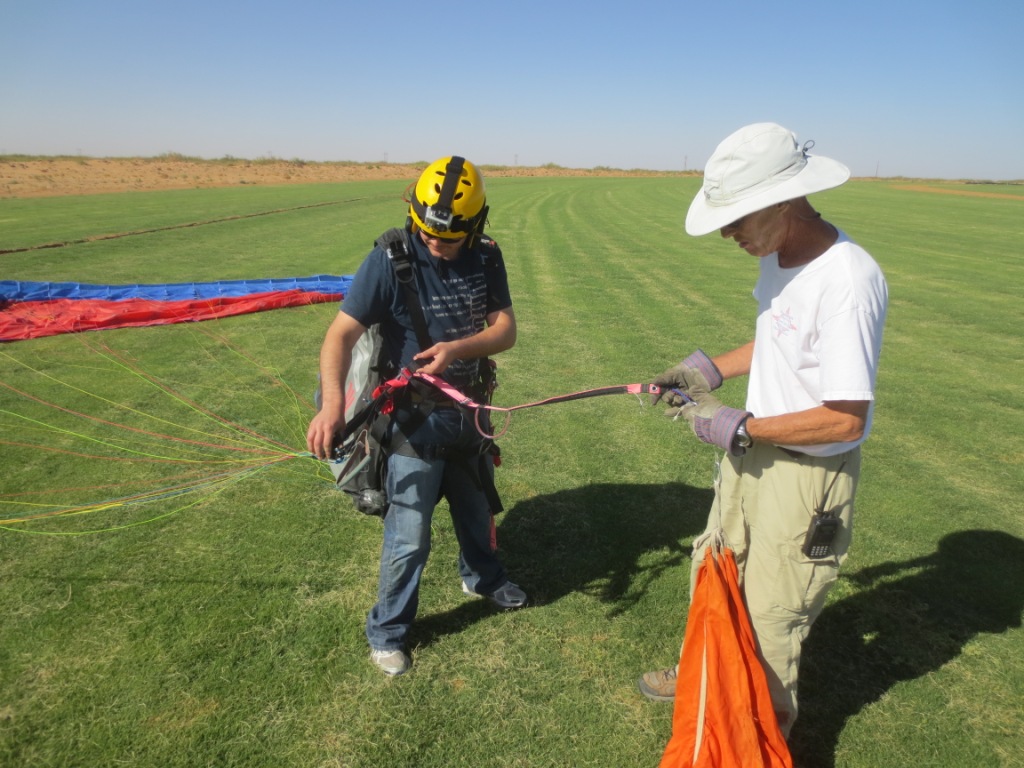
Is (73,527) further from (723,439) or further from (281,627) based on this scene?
(723,439)

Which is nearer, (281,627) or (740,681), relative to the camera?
(740,681)

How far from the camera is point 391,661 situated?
3.29m

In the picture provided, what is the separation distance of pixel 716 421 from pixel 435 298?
4.56ft

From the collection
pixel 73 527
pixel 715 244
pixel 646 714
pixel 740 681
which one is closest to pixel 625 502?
pixel 646 714

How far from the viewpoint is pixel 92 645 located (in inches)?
133

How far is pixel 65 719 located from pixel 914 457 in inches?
255

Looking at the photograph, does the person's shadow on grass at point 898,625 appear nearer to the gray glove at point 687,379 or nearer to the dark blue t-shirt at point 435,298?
the gray glove at point 687,379

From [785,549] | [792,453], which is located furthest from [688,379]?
[785,549]

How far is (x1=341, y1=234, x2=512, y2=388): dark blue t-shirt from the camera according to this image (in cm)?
292

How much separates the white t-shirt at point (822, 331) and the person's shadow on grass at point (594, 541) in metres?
1.93

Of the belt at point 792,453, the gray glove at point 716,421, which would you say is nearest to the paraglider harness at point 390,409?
the gray glove at point 716,421

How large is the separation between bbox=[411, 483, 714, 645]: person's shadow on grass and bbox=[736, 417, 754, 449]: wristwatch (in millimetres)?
1770

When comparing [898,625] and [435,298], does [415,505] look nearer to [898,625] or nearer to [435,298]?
[435,298]

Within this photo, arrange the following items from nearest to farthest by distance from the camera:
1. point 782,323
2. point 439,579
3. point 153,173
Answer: point 782,323 < point 439,579 < point 153,173
